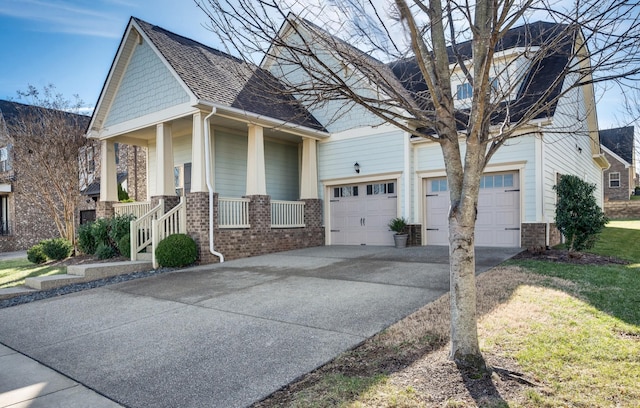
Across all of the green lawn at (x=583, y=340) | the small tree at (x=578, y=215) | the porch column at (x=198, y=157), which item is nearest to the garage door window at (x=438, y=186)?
the small tree at (x=578, y=215)

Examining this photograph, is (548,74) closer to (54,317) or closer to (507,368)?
(507,368)

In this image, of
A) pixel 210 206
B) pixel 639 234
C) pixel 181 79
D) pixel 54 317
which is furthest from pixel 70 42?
pixel 639 234

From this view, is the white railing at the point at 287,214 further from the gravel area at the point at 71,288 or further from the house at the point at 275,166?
the gravel area at the point at 71,288

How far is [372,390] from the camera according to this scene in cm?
303

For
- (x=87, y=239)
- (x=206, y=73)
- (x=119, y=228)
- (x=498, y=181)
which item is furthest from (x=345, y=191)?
(x=87, y=239)

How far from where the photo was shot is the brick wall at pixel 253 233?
10.5 m

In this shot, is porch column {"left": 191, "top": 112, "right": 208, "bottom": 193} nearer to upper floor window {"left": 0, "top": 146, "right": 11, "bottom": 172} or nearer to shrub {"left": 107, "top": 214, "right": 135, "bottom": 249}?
shrub {"left": 107, "top": 214, "right": 135, "bottom": 249}

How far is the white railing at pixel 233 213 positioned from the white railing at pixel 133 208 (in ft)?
8.89

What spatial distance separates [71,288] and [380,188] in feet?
29.9

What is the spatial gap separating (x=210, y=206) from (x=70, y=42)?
802 centimetres

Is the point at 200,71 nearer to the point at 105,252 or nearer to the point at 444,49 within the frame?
the point at 105,252

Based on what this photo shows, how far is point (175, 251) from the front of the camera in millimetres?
9914

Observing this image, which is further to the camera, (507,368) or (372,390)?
(507,368)

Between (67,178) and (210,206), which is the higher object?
(67,178)
